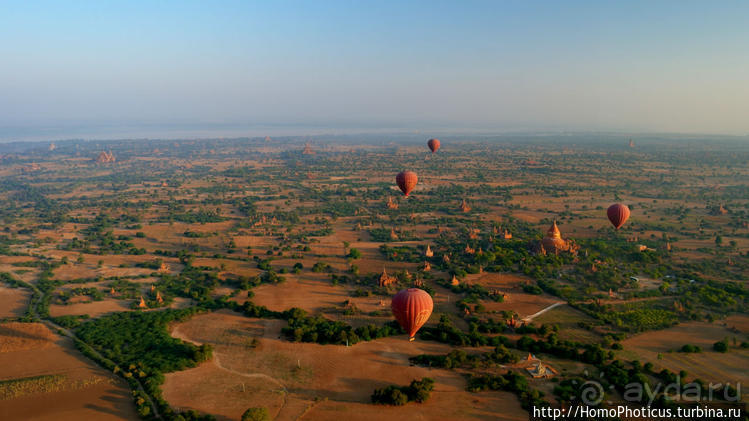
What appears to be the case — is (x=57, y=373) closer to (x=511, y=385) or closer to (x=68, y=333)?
(x=68, y=333)

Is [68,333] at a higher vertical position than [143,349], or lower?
lower

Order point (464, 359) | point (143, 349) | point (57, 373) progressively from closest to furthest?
point (57, 373) < point (464, 359) < point (143, 349)

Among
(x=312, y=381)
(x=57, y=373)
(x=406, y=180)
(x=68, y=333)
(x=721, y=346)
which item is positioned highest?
(x=406, y=180)

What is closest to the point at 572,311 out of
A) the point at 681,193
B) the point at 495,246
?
the point at 495,246

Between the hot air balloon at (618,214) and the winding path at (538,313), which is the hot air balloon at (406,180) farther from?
the hot air balloon at (618,214)

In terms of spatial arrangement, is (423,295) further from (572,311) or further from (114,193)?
(114,193)

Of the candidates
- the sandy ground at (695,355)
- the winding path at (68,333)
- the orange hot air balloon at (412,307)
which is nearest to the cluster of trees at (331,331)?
the orange hot air balloon at (412,307)

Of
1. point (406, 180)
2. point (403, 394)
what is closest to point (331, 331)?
point (403, 394)

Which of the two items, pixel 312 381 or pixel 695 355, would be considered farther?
pixel 695 355

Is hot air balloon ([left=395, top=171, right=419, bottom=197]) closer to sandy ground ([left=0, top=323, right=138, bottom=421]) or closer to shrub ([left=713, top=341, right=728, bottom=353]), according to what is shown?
shrub ([left=713, top=341, right=728, bottom=353])
